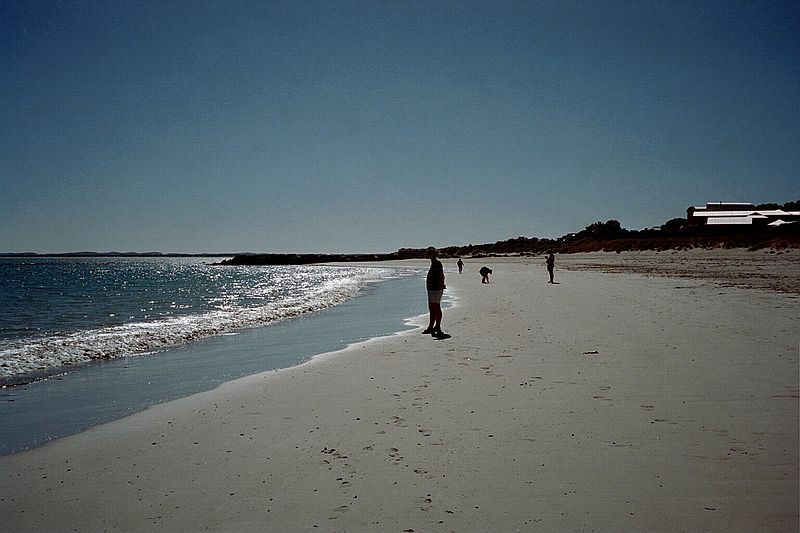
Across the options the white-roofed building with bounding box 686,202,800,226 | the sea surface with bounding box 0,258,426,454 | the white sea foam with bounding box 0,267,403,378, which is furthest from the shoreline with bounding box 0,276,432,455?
the white-roofed building with bounding box 686,202,800,226

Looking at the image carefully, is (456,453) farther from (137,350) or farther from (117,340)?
(117,340)

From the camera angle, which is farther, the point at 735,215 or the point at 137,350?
the point at 735,215

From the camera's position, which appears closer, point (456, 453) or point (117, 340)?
point (456, 453)

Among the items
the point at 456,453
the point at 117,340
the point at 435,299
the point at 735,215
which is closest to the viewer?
the point at 456,453

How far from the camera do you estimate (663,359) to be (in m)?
8.32

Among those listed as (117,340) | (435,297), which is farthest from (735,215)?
(117,340)

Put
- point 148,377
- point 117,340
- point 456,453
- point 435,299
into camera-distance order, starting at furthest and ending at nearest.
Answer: point 117,340, point 435,299, point 148,377, point 456,453

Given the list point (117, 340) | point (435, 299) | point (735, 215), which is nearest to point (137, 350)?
point (117, 340)

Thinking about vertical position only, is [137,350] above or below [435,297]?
below

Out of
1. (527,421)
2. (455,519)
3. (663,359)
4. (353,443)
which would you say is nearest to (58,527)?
(353,443)

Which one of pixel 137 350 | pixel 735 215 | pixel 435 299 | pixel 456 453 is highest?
pixel 735 215

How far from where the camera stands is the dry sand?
3.79 meters

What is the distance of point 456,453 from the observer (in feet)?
15.9

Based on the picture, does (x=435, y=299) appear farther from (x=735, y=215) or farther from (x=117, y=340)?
(x=735, y=215)
